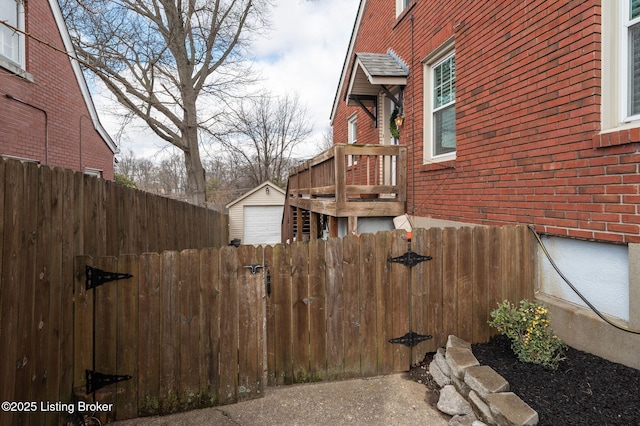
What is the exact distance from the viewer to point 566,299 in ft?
11.3

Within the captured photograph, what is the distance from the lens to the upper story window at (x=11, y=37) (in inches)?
275

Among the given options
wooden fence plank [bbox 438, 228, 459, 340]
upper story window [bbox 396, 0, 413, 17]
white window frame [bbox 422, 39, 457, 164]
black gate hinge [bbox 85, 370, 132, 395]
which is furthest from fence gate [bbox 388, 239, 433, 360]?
upper story window [bbox 396, 0, 413, 17]

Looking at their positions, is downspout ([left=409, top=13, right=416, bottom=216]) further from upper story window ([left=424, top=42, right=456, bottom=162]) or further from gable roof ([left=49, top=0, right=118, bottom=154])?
gable roof ([left=49, top=0, right=118, bottom=154])

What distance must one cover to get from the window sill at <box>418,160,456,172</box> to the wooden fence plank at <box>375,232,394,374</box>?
91.8 inches

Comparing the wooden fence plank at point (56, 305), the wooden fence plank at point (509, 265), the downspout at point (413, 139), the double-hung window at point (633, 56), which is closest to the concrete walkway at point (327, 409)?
the wooden fence plank at point (56, 305)

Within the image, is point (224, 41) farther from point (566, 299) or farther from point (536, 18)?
point (566, 299)

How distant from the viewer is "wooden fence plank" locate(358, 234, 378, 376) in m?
3.58

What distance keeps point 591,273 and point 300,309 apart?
2.58 m

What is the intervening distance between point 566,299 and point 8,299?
4.40 meters

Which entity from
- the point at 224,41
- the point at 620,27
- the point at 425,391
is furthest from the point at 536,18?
the point at 224,41

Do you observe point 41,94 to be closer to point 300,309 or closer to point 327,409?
point 300,309

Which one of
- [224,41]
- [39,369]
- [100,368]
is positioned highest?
[224,41]

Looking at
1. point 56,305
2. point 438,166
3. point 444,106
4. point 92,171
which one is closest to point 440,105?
point 444,106

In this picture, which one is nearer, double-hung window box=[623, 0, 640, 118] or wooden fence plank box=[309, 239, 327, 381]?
double-hung window box=[623, 0, 640, 118]
